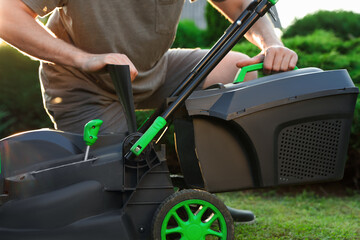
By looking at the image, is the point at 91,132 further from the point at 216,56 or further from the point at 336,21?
the point at 336,21

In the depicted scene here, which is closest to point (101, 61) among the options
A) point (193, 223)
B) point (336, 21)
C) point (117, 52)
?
point (117, 52)

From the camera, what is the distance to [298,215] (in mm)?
2379

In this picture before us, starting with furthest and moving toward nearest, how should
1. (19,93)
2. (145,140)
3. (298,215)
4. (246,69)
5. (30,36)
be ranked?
(19,93), (298,215), (246,69), (30,36), (145,140)

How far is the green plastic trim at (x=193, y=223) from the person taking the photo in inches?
54.6

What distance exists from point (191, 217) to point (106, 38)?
0.80m

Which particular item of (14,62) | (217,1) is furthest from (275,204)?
(14,62)

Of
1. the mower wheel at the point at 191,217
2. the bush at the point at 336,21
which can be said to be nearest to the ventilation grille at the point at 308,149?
the mower wheel at the point at 191,217

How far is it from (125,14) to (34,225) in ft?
2.87

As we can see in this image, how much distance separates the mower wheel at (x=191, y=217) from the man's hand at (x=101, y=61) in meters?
0.41

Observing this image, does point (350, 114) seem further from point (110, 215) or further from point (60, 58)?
point (60, 58)

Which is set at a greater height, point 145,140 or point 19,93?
point 19,93

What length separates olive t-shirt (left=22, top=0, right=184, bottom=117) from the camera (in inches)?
70.6

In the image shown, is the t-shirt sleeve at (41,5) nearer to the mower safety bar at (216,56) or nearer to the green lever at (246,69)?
the mower safety bar at (216,56)

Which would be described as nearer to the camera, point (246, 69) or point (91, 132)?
point (91, 132)
